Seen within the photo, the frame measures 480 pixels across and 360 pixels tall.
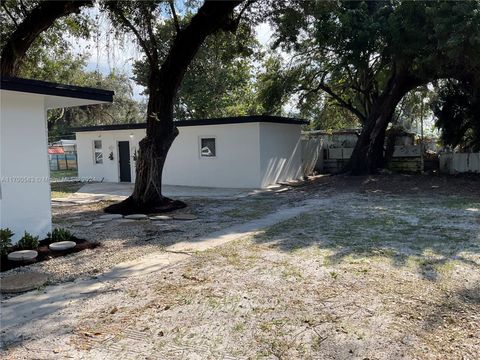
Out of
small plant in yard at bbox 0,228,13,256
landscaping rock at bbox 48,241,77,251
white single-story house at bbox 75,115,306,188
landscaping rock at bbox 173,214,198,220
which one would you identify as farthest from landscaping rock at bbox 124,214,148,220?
white single-story house at bbox 75,115,306,188

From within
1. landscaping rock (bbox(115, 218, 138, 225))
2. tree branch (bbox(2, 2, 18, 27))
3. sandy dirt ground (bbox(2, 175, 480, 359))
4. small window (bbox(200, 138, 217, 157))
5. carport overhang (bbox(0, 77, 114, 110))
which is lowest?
sandy dirt ground (bbox(2, 175, 480, 359))

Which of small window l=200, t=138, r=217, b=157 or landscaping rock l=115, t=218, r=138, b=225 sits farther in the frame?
small window l=200, t=138, r=217, b=157

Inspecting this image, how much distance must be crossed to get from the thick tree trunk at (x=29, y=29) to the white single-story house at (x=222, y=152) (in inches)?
198

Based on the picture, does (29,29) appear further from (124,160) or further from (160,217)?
(124,160)

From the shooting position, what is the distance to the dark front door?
17.3m

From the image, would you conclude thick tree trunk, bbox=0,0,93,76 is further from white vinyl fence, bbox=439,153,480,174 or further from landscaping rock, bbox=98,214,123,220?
white vinyl fence, bbox=439,153,480,174

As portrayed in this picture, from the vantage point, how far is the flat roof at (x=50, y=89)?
5312 millimetres

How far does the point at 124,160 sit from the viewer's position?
17.4m

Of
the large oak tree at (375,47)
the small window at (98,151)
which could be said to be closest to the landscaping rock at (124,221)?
the large oak tree at (375,47)

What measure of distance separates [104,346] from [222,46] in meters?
11.0

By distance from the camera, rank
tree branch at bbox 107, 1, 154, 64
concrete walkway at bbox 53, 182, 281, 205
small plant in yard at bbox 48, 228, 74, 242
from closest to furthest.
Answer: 1. small plant in yard at bbox 48, 228, 74, 242
2. tree branch at bbox 107, 1, 154, 64
3. concrete walkway at bbox 53, 182, 281, 205

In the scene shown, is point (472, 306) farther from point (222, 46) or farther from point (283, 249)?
point (222, 46)

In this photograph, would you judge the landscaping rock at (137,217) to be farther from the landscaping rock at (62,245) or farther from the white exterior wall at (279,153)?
the white exterior wall at (279,153)

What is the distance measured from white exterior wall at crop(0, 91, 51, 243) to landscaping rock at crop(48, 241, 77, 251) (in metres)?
0.57
